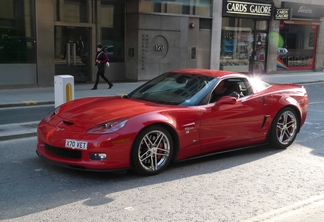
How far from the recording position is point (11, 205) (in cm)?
431

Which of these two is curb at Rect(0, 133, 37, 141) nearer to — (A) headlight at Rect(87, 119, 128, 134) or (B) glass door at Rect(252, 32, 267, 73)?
(A) headlight at Rect(87, 119, 128, 134)

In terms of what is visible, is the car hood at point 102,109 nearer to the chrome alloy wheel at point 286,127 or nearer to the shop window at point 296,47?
the chrome alloy wheel at point 286,127

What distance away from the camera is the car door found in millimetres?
5883

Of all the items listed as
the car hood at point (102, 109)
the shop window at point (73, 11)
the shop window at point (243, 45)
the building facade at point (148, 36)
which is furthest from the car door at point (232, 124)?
the shop window at point (243, 45)

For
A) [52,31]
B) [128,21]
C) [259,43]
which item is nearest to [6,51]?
[52,31]

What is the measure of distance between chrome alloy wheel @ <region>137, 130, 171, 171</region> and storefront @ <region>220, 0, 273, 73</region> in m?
17.1

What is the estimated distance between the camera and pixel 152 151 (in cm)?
530

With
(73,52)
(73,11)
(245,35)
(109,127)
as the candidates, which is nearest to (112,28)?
(73,11)

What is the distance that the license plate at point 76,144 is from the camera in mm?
4926

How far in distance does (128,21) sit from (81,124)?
13.8 meters

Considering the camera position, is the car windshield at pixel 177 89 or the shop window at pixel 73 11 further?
the shop window at pixel 73 11

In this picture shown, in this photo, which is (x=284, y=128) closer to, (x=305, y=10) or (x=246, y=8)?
(x=246, y=8)

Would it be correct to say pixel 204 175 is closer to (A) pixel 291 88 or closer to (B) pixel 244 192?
(B) pixel 244 192

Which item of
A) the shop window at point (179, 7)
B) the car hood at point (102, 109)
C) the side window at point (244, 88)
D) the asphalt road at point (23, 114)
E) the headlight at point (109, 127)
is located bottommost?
the asphalt road at point (23, 114)
